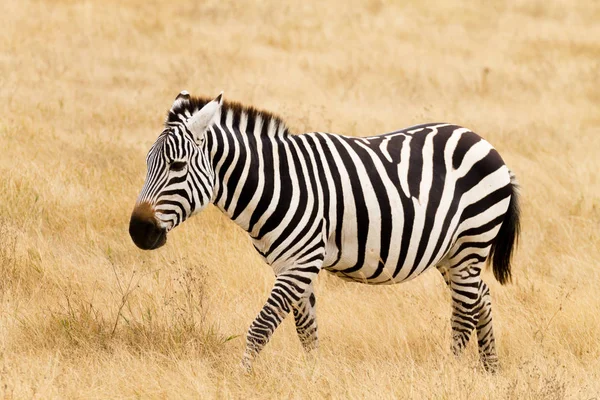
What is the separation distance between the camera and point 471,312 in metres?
5.77

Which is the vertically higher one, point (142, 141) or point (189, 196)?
point (189, 196)

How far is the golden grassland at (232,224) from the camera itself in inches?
201

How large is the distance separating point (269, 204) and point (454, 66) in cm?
1062

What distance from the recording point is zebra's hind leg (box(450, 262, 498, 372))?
577 centimetres

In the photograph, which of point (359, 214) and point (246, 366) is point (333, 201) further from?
point (246, 366)

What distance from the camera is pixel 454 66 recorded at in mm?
15023

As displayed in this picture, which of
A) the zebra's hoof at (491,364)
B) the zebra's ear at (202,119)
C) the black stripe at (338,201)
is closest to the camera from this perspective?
the zebra's ear at (202,119)

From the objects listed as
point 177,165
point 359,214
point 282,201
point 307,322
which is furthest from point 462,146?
point 177,165

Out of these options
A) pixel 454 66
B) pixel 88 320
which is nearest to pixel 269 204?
pixel 88 320

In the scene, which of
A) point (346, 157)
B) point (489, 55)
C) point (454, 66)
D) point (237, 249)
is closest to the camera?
point (346, 157)

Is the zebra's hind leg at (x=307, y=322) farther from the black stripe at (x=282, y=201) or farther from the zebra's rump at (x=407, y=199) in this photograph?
the black stripe at (x=282, y=201)

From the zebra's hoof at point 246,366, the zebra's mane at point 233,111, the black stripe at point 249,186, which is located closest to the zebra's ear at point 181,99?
the zebra's mane at point 233,111

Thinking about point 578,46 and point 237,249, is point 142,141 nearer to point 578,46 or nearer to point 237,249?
point 237,249

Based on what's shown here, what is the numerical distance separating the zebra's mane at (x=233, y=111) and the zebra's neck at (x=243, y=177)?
56mm
